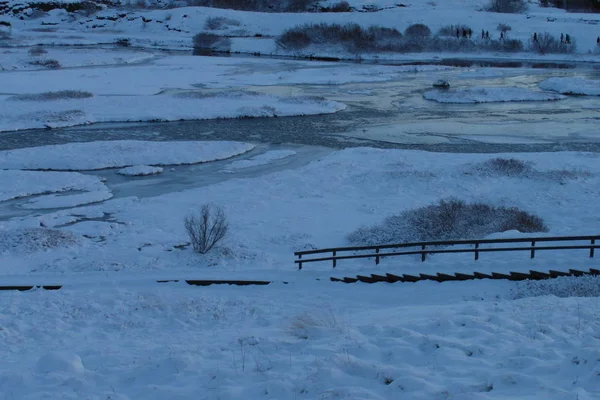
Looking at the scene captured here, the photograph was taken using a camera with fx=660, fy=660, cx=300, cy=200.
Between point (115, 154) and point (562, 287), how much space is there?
2379 centimetres

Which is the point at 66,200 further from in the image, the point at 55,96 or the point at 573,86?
the point at 573,86

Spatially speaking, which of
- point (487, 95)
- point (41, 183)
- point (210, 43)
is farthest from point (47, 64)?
point (41, 183)

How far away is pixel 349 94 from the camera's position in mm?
55781

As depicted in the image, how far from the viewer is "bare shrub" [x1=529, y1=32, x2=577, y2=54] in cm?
9006

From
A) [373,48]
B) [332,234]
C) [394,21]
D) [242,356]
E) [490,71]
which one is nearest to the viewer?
[242,356]

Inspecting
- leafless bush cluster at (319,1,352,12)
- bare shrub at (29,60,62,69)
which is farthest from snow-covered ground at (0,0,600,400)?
leafless bush cluster at (319,1,352,12)

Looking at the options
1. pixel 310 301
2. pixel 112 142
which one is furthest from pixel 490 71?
pixel 310 301

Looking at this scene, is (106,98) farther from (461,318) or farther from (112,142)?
(461,318)

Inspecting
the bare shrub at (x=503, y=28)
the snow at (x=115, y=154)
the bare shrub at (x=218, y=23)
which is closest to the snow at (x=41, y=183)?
the snow at (x=115, y=154)

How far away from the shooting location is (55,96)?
50.0 metres

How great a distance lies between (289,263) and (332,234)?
3.06 m

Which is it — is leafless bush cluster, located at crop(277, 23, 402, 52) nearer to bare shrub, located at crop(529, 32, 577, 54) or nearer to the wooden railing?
bare shrub, located at crop(529, 32, 577, 54)

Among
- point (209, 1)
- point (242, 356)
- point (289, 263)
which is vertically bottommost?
point (289, 263)

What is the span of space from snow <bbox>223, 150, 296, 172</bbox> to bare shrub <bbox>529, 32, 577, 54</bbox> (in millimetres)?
68112
